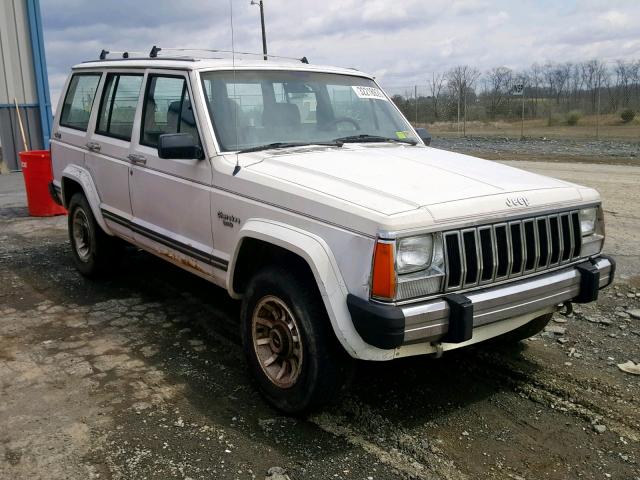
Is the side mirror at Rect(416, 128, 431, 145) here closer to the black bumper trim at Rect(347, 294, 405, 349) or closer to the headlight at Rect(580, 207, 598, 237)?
the headlight at Rect(580, 207, 598, 237)

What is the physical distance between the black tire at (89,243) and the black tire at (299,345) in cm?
274

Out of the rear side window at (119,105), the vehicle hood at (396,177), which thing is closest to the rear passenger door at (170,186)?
the rear side window at (119,105)

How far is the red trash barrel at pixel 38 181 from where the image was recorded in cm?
950

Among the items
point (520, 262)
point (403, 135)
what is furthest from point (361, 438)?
point (403, 135)

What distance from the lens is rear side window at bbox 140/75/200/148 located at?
449cm

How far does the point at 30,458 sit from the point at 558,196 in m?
3.23

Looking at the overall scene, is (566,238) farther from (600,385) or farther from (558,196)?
(600,385)

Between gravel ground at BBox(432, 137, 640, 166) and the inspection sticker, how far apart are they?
43.3ft

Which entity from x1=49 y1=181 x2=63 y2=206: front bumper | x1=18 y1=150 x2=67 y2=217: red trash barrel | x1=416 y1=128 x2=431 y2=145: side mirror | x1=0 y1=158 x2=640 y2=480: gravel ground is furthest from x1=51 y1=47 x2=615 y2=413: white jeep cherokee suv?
x1=18 y1=150 x2=67 y2=217: red trash barrel

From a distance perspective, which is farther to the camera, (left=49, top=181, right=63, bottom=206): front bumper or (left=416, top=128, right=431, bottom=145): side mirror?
(left=49, top=181, right=63, bottom=206): front bumper

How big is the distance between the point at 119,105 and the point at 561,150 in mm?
19113

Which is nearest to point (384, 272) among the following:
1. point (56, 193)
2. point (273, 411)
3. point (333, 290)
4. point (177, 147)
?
point (333, 290)

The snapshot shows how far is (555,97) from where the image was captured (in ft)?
132

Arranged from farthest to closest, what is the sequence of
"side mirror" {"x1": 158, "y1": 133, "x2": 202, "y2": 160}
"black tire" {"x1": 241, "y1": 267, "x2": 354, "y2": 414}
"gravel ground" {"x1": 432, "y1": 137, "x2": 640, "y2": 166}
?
"gravel ground" {"x1": 432, "y1": 137, "x2": 640, "y2": 166} → "side mirror" {"x1": 158, "y1": 133, "x2": 202, "y2": 160} → "black tire" {"x1": 241, "y1": 267, "x2": 354, "y2": 414}
